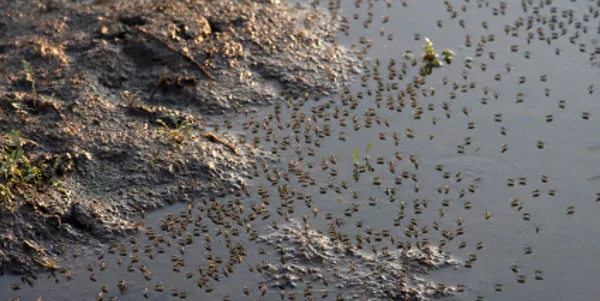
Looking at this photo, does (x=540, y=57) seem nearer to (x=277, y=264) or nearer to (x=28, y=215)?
(x=277, y=264)

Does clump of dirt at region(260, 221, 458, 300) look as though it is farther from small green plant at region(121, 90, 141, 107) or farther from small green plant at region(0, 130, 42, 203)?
small green plant at region(121, 90, 141, 107)

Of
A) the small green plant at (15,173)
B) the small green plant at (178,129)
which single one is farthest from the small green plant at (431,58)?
the small green plant at (15,173)

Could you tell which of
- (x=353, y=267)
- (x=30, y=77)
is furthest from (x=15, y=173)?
(x=353, y=267)

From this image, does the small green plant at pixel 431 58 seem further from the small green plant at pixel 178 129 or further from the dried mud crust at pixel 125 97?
the small green plant at pixel 178 129

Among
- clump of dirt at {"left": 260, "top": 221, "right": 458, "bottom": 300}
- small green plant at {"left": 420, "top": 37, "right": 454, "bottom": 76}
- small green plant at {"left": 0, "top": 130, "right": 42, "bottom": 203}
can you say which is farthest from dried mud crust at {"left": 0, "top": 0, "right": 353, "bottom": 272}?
clump of dirt at {"left": 260, "top": 221, "right": 458, "bottom": 300}

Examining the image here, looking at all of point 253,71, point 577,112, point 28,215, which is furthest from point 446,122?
point 28,215

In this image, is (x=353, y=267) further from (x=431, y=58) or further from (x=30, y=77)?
(x=30, y=77)
